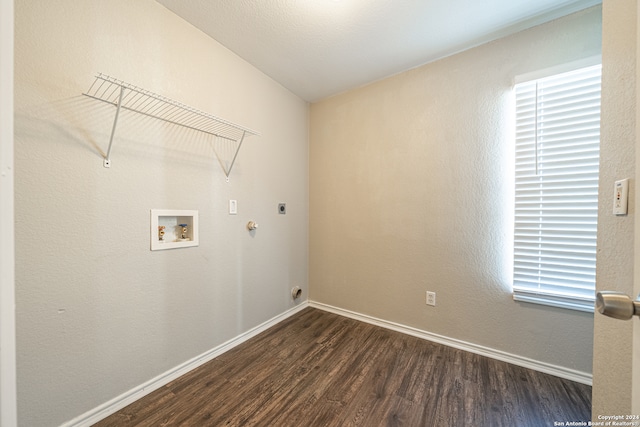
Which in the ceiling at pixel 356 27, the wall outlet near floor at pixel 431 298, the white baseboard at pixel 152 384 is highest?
the ceiling at pixel 356 27

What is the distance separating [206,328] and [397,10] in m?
2.52

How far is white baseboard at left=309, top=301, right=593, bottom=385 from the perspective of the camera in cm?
148

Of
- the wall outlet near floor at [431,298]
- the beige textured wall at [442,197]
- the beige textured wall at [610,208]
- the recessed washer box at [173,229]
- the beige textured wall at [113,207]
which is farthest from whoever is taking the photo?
the wall outlet near floor at [431,298]

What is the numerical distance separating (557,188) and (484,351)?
4.20ft

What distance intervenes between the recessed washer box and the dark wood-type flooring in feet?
2.92

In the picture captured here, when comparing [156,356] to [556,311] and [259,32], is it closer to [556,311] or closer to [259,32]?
[259,32]

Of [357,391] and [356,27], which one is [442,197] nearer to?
[356,27]

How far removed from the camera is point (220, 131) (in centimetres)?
176

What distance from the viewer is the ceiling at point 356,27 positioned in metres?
1.42

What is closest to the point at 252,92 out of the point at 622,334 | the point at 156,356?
the point at 156,356

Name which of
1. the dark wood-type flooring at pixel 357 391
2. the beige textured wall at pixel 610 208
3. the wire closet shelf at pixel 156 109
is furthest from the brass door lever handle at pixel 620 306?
the wire closet shelf at pixel 156 109

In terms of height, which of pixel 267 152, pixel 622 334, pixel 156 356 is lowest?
pixel 156 356

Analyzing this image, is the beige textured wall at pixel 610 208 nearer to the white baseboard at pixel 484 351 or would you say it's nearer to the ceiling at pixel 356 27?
the ceiling at pixel 356 27

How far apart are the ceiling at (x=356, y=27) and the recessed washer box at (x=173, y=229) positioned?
129cm
